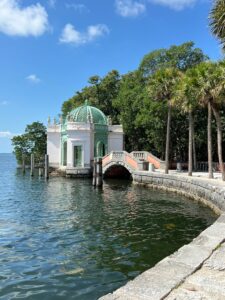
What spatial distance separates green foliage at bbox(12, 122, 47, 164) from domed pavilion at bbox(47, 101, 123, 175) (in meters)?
14.0

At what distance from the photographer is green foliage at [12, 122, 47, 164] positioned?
67000 millimetres

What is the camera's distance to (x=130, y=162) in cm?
4053

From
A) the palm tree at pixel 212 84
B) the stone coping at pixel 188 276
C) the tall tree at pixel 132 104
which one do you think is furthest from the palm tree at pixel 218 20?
the tall tree at pixel 132 104

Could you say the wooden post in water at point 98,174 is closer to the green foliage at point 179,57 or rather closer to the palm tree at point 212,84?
the palm tree at point 212,84

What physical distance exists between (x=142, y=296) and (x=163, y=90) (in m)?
28.7

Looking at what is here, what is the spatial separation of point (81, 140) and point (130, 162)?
8564 millimetres

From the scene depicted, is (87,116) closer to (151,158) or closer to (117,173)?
(117,173)

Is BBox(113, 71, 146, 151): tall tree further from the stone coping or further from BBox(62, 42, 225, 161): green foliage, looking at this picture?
the stone coping

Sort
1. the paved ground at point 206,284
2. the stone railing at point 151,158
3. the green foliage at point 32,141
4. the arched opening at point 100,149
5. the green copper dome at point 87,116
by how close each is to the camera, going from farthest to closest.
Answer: the green foliage at point 32,141
the arched opening at point 100,149
the green copper dome at point 87,116
the stone railing at point 151,158
the paved ground at point 206,284

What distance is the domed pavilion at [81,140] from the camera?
151 feet

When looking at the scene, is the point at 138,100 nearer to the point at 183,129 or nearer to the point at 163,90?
the point at 183,129

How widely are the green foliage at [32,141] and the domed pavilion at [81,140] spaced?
1398 cm

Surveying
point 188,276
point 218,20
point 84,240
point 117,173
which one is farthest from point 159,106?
point 188,276

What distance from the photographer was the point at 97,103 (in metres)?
58.4
